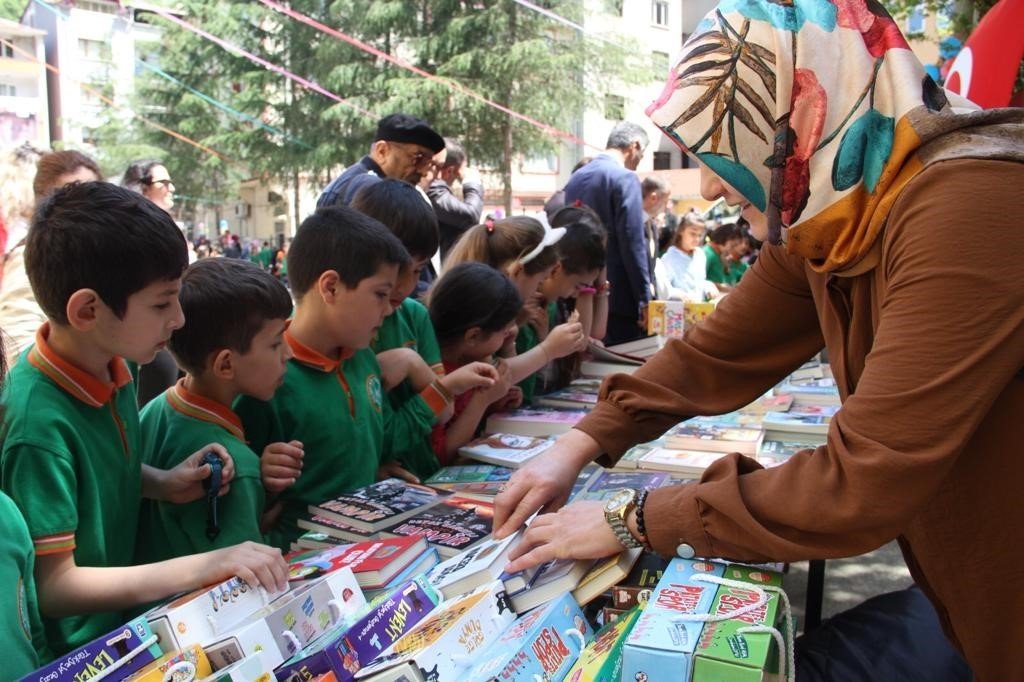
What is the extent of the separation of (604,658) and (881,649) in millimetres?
987

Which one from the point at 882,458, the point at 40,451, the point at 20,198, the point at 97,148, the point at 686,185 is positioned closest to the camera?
the point at 882,458

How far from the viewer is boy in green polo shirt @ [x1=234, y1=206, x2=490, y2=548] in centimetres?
198

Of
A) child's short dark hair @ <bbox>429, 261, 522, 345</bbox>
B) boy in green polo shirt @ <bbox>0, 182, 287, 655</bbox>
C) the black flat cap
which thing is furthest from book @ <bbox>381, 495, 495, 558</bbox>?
the black flat cap

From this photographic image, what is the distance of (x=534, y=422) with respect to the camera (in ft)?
8.91

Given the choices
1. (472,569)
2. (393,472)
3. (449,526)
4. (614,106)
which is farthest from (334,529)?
(614,106)

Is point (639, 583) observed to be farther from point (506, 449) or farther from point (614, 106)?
point (614, 106)

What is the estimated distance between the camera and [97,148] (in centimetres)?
2361

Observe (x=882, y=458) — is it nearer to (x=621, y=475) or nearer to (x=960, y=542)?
(x=960, y=542)

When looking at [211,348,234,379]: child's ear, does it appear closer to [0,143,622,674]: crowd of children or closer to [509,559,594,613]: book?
[0,143,622,674]: crowd of children

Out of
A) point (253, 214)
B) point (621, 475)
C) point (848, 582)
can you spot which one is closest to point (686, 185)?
point (848, 582)

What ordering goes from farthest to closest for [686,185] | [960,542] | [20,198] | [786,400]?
[686,185], [20,198], [786,400], [960,542]

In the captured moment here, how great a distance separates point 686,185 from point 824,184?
2097 cm

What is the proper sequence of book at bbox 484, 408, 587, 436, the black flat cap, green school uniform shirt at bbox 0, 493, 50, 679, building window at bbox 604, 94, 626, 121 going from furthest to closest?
building window at bbox 604, 94, 626, 121
the black flat cap
book at bbox 484, 408, 587, 436
green school uniform shirt at bbox 0, 493, 50, 679

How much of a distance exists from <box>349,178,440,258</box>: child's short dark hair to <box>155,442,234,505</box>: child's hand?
1.27m
